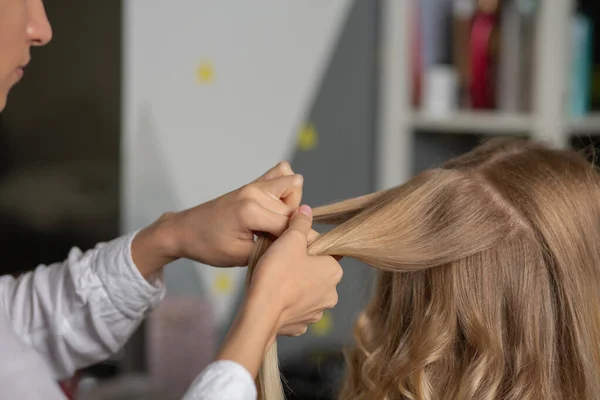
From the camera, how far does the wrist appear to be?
2.57 feet

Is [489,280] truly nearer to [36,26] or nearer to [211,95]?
[36,26]

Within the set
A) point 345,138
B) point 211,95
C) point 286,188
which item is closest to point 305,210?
point 286,188

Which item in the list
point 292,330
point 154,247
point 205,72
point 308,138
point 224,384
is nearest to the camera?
point 224,384

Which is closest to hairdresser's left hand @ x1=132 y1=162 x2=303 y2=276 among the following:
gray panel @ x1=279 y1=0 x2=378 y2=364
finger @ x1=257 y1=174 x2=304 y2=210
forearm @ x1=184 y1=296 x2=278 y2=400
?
finger @ x1=257 y1=174 x2=304 y2=210

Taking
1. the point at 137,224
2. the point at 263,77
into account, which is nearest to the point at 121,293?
the point at 137,224

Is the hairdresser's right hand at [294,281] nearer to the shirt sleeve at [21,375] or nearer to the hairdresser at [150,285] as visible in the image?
the hairdresser at [150,285]

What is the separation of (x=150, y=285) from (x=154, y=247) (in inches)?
2.0

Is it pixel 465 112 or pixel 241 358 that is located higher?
pixel 465 112

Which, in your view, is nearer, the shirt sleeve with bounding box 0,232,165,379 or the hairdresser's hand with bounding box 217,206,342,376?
the hairdresser's hand with bounding box 217,206,342,376

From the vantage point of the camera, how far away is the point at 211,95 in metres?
1.48

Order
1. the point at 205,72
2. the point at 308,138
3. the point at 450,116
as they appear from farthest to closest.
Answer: the point at 450,116, the point at 308,138, the point at 205,72

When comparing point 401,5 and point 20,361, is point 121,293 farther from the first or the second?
point 401,5

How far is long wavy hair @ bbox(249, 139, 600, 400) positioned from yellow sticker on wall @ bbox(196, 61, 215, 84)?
26.6 inches

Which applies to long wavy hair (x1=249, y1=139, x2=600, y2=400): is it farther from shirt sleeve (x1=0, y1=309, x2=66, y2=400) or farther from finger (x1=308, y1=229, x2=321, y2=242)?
shirt sleeve (x1=0, y1=309, x2=66, y2=400)
